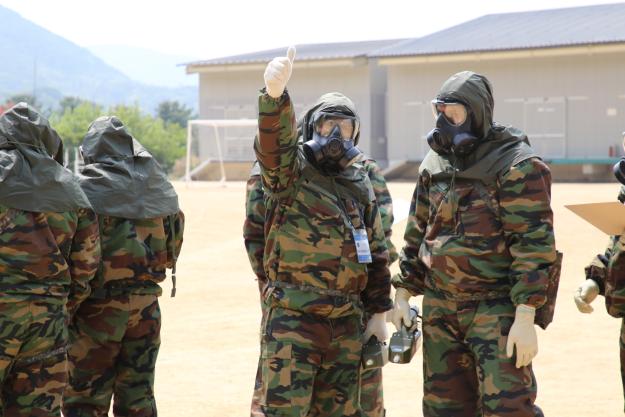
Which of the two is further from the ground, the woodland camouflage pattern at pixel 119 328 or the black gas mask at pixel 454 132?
the black gas mask at pixel 454 132

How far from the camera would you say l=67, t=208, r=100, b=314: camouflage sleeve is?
540cm

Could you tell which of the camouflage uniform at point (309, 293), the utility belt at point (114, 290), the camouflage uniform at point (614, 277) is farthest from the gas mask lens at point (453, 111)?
the utility belt at point (114, 290)

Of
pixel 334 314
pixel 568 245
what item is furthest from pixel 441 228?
pixel 568 245

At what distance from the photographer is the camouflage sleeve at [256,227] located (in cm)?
588

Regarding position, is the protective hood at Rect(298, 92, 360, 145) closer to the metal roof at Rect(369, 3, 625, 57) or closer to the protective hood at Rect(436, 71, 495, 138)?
the protective hood at Rect(436, 71, 495, 138)

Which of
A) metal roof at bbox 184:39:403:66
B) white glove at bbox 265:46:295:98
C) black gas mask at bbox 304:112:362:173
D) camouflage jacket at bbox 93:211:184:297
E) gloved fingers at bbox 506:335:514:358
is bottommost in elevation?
gloved fingers at bbox 506:335:514:358

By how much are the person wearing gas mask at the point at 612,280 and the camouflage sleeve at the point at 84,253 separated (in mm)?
2871

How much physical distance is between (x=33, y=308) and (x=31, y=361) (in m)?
0.26

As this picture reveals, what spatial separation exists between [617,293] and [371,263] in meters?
1.59

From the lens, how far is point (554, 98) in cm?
4069

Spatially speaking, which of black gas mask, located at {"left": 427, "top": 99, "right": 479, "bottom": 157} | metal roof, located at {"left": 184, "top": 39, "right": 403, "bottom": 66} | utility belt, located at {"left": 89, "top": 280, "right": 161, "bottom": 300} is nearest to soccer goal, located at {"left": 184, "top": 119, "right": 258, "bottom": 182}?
metal roof, located at {"left": 184, "top": 39, "right": 403, "bottom": 66}

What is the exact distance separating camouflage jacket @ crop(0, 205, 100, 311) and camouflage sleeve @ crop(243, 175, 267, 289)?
956 millimetres

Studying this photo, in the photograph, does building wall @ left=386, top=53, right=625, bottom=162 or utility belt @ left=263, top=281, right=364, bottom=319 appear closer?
utility belt @ left=263, top=281, right=364, bottom=319

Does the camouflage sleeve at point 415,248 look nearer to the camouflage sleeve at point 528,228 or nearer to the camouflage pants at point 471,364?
the camouflage pants at point 471,364
